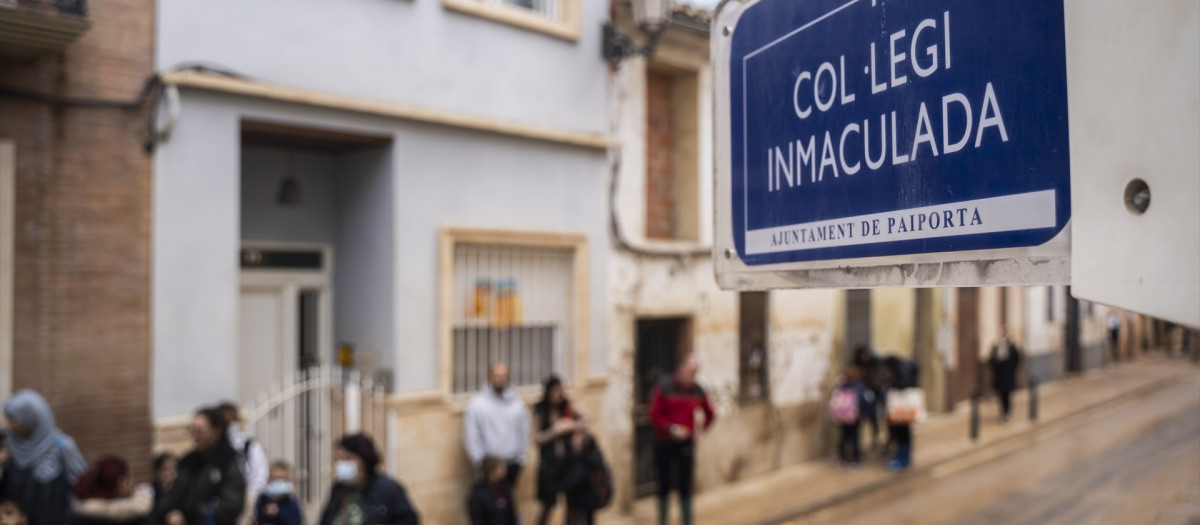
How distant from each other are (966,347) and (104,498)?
16550 millimetres

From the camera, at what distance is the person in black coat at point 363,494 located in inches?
228

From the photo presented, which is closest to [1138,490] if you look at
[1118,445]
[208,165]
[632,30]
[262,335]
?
[1118,445]

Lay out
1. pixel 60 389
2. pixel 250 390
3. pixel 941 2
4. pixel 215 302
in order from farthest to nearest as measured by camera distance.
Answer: pixel 250 390 < pixel 215 302 < pixel 60 389 < pixel 941 2

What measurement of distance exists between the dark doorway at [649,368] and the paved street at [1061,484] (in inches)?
78.3

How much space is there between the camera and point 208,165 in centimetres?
775

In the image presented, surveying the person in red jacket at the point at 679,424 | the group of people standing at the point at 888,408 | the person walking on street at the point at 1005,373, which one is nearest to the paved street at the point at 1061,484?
the group of people standing at the point at 888,408

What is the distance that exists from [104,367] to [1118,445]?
45.4 ft

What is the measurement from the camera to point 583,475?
28.3 feet

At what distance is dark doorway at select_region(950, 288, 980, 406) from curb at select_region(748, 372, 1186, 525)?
6.31 feet

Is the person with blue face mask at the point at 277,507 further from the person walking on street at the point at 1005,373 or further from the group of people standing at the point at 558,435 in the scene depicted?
the person walking on street at the point at 1005,373

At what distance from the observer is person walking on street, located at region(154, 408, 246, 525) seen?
19.7 ft

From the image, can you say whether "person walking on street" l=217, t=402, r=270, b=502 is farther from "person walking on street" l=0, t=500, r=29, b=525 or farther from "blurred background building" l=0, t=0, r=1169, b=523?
"person walking on street" l=0, t=500, r=29, b=525

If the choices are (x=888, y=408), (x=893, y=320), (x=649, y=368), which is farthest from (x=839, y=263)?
(x=893, y=320)

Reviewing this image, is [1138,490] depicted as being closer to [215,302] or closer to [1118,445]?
[1118,445]
